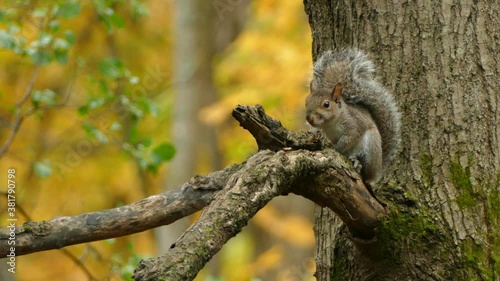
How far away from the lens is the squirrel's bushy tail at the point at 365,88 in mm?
2703

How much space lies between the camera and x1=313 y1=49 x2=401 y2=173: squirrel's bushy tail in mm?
2703

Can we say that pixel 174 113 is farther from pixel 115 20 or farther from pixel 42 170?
pixel 42 170

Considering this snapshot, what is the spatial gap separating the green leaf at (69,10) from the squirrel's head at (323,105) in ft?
3.94

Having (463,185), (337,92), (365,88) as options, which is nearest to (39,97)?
(337,92)

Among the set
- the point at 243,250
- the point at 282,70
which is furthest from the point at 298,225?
the point at 243,250

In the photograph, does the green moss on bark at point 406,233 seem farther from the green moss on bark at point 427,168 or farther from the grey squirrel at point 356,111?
the grey squirrel at point 356,111

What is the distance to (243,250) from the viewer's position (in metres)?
12.8

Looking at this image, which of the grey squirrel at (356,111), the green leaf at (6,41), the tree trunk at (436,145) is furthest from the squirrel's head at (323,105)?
the green leaf at (6,41)

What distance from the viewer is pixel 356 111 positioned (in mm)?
3152

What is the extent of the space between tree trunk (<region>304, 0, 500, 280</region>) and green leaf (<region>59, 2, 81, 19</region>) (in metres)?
1.37

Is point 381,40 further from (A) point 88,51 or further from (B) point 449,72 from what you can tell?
(A) point 88,51

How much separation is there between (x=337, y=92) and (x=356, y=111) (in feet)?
0.44

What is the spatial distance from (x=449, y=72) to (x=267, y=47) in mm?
5390

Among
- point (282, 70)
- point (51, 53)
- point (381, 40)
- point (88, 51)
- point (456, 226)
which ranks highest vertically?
point (88, 51)
